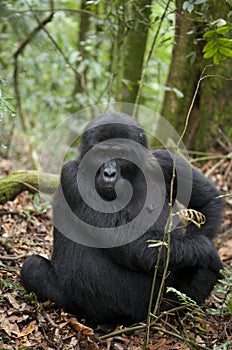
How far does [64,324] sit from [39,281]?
448mm

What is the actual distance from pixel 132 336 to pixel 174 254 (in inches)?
29.8

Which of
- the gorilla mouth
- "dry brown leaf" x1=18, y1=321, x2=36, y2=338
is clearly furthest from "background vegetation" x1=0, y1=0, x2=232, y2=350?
the gorilla mouth

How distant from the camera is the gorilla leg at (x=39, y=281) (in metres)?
4.10

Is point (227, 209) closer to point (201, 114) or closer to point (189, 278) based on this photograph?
point (201, 114)

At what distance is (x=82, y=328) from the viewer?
379 cm

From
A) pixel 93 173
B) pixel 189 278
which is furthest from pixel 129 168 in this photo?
pixel 189 278

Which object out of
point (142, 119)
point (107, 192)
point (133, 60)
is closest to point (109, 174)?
point (107, 192)

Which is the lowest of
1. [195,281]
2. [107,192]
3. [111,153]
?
[195,281]

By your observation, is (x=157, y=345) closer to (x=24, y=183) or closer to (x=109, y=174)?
(x=109, y=174)

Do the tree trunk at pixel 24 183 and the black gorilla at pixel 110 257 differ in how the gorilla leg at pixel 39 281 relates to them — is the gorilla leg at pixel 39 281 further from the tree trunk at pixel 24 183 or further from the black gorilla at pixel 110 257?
the tree trunk at pixel 24 183

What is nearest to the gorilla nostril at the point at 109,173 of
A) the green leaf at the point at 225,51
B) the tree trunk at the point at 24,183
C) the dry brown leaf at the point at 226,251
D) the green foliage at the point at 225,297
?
the green foliage at the point at 225,297

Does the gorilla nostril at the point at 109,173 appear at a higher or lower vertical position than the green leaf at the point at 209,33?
lower

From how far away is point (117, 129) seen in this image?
4082 millimetres

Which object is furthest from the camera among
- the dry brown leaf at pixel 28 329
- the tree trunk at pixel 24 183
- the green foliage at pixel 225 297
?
the tree trunk at pixel 24 183
